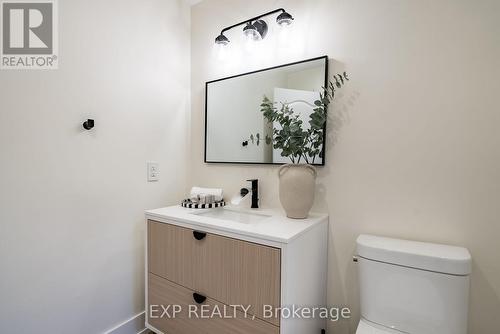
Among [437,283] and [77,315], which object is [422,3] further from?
[77,315]

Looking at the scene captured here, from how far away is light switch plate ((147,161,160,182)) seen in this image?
1.57 m

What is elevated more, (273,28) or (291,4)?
(291,4)

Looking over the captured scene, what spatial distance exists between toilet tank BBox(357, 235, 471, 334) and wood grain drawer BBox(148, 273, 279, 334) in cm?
46

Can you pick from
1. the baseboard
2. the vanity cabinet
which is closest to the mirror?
the vanity cabinet

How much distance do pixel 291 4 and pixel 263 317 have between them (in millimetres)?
1617

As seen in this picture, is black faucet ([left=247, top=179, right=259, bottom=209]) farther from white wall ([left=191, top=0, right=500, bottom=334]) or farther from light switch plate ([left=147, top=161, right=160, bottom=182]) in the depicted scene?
light switch plate ([left=147, top=161, right=160, bottom=182])

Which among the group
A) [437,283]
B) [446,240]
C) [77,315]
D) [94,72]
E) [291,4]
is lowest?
[77,315]

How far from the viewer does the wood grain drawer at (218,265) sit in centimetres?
92

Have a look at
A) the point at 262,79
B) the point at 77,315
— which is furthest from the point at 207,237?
the point at 262,79

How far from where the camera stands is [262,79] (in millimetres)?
1479

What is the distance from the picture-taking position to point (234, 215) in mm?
1475

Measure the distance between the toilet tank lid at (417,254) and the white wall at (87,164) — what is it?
4.30 ft

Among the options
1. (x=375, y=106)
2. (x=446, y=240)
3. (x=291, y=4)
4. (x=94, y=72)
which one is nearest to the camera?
(x=446, y=240)

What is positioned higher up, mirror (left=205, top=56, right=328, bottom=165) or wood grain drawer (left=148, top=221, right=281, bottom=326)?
mirror (left=205, top=56, right=328, bottom=165)
